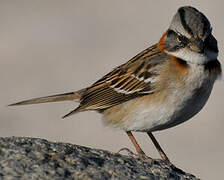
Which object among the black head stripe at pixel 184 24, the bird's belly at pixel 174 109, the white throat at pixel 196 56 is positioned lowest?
the bird's belly at pixel 174 109

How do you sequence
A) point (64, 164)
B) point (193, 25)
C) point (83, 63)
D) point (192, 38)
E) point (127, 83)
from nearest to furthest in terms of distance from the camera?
point (64, 164) < point (192, 38) < point (193, 25) < point (127, 83) < point (83, 63)

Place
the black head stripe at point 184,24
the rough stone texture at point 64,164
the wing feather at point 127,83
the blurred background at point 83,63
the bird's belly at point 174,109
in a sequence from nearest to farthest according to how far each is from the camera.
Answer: the rough stone texture at point 64,164 → the bird's belly at point 174,109 → the black head stripe at point 184,24 → the wing feather at point 127,83 → the blurred background at point 83,63

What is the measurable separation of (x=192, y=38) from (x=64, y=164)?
2587 mm

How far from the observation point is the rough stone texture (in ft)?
20.4

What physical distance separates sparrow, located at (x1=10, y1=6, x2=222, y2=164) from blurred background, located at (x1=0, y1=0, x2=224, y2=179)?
4.94 m

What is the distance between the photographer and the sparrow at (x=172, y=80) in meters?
8.38

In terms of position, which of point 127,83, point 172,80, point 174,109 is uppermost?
point 127,83

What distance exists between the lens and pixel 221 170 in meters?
13.7

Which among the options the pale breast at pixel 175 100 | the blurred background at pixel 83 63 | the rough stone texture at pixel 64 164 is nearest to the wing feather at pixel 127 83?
the pale breast at pixel 175 100

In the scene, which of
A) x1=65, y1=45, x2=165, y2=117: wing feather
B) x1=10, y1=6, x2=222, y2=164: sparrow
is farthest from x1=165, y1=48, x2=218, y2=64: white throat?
x1=65, y1=45, x2=165, y2=117: wing feather

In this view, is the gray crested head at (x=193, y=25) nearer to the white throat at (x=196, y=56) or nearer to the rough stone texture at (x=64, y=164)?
the white throat at (x=196, y=56)

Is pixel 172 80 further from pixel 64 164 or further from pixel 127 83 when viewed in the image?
pixel 64 164

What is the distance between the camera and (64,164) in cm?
648

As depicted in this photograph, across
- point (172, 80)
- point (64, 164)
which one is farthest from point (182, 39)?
point (64, 164)
